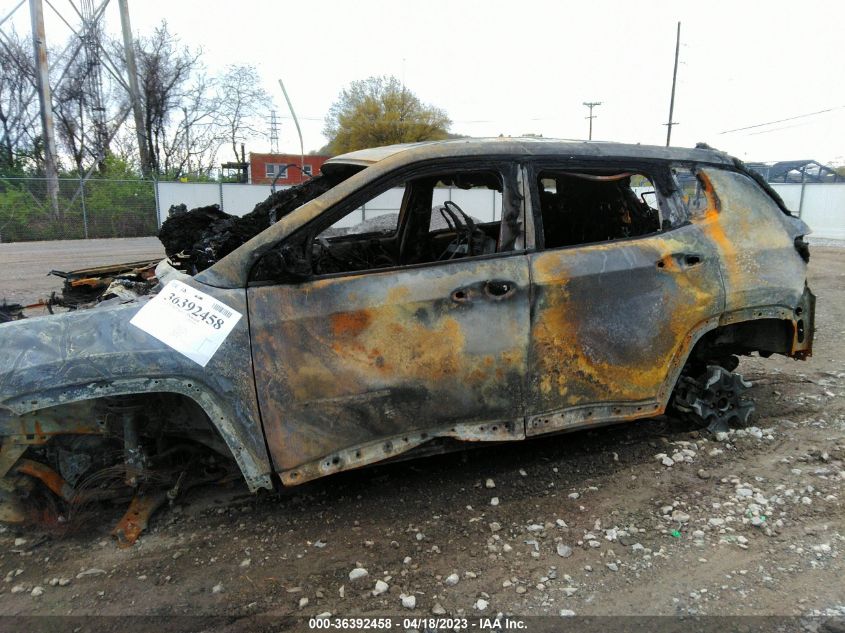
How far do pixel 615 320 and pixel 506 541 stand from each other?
127cm

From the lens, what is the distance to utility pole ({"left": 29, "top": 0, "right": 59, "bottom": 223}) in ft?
58.1

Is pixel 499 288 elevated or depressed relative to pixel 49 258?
elevated

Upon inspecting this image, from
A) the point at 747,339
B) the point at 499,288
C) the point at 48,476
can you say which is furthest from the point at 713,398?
the point at 48,476

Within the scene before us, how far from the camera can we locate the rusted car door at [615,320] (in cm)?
304

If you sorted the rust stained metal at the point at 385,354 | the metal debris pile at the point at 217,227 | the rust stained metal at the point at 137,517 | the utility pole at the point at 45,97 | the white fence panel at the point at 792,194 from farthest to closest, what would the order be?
the white fence panel at the point at 792,194 < the utility pole at the point at 45,97 < the metal debris pile at the point at 217,227 < the rust stained metal at the point at 137,517 < the rust stained metal at the point at 385,354

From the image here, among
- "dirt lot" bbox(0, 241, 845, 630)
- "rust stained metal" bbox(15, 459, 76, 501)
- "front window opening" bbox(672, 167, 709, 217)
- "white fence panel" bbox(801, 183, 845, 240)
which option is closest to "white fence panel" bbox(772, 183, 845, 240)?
"white fence panel" bbox(801, 183, 845, 240)

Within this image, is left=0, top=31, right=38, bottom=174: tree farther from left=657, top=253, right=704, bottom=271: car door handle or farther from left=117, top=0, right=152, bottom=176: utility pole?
left=657, top=253, right=704, bottom=271: car door handle

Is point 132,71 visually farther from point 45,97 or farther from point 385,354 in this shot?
point 385,354

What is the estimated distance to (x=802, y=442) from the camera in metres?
3.68

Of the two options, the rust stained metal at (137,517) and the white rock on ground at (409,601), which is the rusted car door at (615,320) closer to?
the white rock on ground at (409,601)

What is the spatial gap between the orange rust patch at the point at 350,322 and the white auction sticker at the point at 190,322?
43cm

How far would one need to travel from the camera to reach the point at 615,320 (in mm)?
3164

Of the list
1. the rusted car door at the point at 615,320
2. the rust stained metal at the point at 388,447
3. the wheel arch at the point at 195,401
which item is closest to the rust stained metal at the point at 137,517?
the wheel arch at the point at 195,401

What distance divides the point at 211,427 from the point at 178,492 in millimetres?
484
